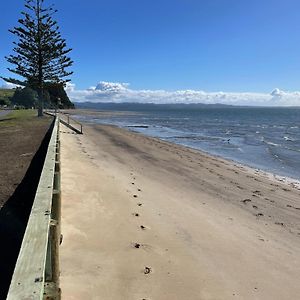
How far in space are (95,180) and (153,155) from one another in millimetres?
9046

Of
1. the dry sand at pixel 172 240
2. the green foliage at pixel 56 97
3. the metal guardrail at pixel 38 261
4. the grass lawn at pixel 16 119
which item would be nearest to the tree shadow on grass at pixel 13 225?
the dry sand at pixel 172 240

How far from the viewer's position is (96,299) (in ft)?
14.3

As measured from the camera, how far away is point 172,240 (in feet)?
21.1

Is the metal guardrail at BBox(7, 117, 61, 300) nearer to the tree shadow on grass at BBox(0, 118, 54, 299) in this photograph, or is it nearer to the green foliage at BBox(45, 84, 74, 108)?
the tree shadow on grass at BBox(0, 118, 54, 299)

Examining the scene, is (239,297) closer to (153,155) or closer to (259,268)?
(259,268)

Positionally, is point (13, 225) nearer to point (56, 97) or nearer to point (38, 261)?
point (38, 261)

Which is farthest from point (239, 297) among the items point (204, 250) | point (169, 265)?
point (204, 250)

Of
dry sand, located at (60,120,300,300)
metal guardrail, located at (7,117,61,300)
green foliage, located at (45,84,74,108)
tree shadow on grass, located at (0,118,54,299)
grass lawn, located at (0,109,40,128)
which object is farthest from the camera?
green foliage, located at (45,84,74,108)

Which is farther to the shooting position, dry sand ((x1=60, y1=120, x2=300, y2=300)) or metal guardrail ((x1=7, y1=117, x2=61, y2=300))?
dry sand ((x1=60, y1=120, x2=300, y2=300))

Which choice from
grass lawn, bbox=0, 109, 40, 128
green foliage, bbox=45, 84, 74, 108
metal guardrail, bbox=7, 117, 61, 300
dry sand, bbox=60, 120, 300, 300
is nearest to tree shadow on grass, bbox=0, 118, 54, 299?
dry sand, bbox=60, 120, 300, 300

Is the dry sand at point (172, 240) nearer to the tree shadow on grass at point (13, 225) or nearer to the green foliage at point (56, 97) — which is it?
the tree shadow on grass at point (13, 225)

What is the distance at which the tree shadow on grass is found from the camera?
15.1 ft

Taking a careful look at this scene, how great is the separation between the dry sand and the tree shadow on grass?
633mm

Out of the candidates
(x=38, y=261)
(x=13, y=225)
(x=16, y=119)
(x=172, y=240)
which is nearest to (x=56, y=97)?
(x=16, y=119)
